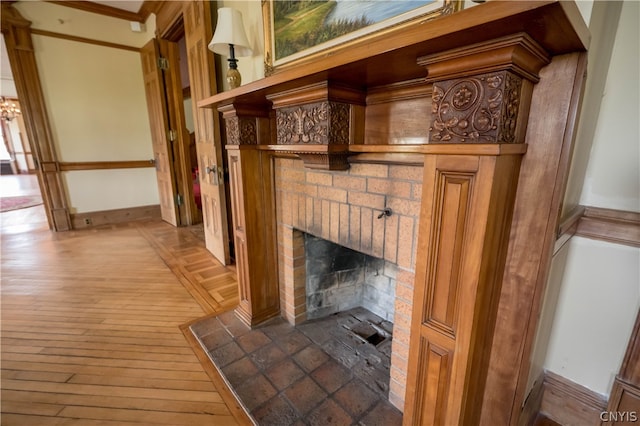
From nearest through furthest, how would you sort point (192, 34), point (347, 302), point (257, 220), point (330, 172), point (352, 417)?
point (352, 417), point (330, 172), point (257, 220), point (347, 302), point (192, 34)

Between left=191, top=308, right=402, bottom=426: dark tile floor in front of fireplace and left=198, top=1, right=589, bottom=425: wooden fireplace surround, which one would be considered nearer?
left=198, top=1, right=589, bottom=425: wooden fireplace surround

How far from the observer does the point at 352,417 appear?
116 centimetres

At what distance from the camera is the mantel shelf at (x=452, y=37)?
0.50 meters

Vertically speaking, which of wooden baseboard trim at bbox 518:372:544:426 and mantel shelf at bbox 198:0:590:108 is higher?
mantel shelf at bbox 198:0:590:108

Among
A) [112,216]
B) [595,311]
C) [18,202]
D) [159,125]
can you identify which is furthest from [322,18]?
Answer: [18,202]

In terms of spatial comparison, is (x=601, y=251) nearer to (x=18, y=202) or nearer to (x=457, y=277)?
(x=457, y=277)

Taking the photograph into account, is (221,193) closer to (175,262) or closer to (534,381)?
(175,262)

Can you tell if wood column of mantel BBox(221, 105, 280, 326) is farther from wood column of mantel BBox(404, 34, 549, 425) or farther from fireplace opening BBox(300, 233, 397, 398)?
wood column of mantel BBox(404, 34, 549, 425)

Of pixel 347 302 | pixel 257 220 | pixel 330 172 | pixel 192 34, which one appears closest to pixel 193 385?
pixel 257 220

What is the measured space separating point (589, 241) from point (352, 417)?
A: 1.11 meters

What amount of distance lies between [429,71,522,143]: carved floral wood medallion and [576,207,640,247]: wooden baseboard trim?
56cm

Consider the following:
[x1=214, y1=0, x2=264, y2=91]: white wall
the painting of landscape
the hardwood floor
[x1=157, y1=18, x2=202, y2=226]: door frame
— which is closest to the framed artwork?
the painting of landscape

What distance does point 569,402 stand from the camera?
1.11 metres

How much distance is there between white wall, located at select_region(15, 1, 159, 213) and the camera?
3.34 meters
